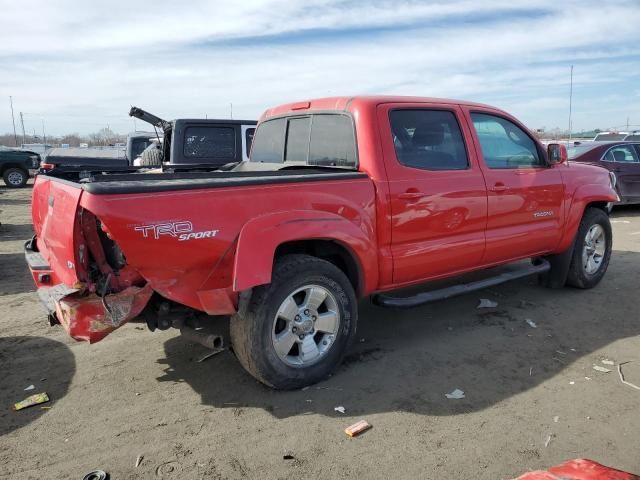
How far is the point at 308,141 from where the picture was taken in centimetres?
455

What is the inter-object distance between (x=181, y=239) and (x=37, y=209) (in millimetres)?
1675

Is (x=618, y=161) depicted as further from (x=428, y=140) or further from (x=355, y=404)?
(x=355, y=404)

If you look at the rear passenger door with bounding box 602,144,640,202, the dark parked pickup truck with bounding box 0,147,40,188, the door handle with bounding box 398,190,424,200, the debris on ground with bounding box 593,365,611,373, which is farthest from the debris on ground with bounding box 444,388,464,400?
the dark parked pickup truck with bounding box 0,147,40,188

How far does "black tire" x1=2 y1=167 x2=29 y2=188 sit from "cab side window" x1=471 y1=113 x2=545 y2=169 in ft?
63.8

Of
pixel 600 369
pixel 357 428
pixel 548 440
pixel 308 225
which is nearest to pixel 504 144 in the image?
pixel 600 369

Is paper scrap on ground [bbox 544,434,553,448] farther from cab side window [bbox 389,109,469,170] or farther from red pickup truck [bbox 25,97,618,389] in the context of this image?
cab side window [bbox 389,109,469,170]

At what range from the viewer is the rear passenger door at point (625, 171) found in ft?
37.0

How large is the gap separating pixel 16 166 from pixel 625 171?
19871 millimetres

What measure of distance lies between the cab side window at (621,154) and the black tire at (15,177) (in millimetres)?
19324

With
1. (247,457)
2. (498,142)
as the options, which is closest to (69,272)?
(247,457)

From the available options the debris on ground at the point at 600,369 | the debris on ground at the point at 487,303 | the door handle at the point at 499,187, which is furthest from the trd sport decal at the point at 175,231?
the debris on ground at the point at 487,303

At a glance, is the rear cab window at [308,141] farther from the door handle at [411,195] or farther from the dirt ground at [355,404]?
the dirt ground at [355,404]

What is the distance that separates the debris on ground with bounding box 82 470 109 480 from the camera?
2646 mm

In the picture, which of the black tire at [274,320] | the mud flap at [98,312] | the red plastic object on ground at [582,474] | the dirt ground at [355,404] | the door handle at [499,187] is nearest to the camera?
the red plastic object on ground at [582,474]
